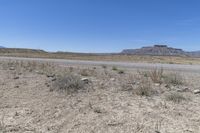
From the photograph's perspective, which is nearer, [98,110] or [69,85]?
[98,110]

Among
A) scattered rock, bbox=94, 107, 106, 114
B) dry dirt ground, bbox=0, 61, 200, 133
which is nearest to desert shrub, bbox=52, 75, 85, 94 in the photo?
dry dirt ground, bbox=0, 61, 200, 133

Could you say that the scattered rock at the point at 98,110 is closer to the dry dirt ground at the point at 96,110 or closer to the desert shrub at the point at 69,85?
the dry dirt ground at the point at 96,110

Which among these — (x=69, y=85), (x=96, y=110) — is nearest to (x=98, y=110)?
(x=96, y=110)

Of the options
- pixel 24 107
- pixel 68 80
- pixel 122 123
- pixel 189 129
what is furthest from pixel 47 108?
pixel 189 129

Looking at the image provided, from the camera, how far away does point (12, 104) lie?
7160 millimetres

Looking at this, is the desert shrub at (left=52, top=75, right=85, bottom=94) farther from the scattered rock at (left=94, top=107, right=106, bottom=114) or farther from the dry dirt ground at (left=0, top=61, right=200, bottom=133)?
the scattered rock at (left=94, top=107, right=106, bottom=114)

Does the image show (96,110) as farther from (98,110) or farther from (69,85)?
(69,85)

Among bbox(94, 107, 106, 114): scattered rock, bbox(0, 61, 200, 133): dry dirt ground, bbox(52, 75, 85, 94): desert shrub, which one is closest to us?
bbox(0, 61, 200, 133): dry dirt ground

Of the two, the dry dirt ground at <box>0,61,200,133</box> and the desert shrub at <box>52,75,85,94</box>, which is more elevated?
the desert shrub at <box>52,75,85,94</box>

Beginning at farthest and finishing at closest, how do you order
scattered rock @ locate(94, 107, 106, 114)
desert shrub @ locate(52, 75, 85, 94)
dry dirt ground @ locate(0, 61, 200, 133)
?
desert shrub @ locate(52, 75, 85, 94)
scattered rock @ locate(94, 107, 106, 114)
dry dirt ground @ locate(0, 61, 200, 133)

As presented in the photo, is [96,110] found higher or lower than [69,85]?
lower

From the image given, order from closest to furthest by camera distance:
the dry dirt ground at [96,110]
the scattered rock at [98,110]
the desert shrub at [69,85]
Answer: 1. the dry dirt ground at [96,110]
2. the scattered rock at [98,110]
3. the desert shrub at [69,85]

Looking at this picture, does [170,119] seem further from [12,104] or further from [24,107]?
[12,104]

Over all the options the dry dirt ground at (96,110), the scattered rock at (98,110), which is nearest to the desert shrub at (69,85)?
the dry dirt ground at (96,110)
